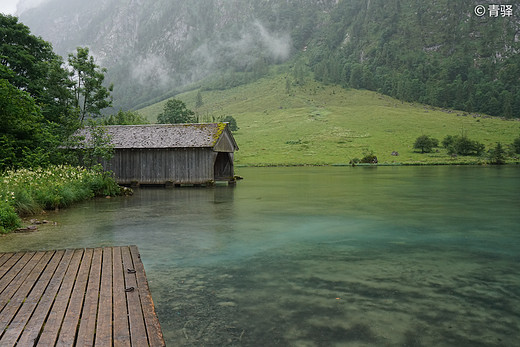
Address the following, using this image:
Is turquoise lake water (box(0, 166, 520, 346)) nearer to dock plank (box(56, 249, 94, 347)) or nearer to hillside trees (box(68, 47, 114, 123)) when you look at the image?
dock plank (box(56, 249, 94, 347))

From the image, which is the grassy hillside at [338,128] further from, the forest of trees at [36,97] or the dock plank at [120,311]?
the dock plank at [120,311]

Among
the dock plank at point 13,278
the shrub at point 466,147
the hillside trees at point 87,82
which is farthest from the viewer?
the shrub at point 466,147

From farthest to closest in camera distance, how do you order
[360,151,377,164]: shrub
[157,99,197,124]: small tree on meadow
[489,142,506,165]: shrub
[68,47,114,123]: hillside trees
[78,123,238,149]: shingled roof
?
[157,99,197,124]: small tree on meadow
[360,151,377,164]: shrub
[489,142,506,165]: shrub
[68,47,114,123]: hillside trees
[78,123,238,149]: shingled roof

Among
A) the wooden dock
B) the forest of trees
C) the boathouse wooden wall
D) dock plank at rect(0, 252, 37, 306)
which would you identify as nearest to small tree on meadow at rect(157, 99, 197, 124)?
the forest of trees

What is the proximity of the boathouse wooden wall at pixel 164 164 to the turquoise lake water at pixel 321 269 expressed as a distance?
14.3m

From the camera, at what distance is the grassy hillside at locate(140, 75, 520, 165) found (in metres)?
74.3

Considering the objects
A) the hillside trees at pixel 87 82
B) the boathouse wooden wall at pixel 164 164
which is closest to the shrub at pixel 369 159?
the boathouse wooden wall at pixel 164 164

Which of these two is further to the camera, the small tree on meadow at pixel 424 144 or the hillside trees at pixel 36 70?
the small tree on meadow at pixel 424 144

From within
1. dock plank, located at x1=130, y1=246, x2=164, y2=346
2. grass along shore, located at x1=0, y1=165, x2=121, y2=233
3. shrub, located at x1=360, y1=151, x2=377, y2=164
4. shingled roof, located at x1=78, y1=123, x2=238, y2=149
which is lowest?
dock plank, located at x1=130, y1=246, x2=164, y2=346

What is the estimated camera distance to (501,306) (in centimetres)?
691

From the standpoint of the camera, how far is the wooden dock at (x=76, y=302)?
4305mm

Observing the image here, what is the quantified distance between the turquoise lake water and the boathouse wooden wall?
14.3 metres

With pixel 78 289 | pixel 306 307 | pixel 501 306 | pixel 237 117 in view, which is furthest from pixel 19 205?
pixel 237 117

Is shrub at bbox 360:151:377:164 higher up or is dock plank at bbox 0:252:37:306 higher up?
shrub at bbox 360:151:377:164
